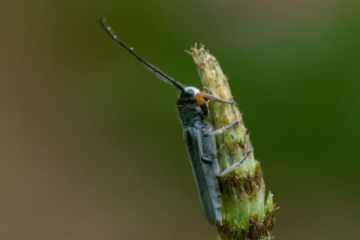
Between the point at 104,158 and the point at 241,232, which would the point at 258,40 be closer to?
the point at 104,158

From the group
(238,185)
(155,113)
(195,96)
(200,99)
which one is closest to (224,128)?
(238,185)

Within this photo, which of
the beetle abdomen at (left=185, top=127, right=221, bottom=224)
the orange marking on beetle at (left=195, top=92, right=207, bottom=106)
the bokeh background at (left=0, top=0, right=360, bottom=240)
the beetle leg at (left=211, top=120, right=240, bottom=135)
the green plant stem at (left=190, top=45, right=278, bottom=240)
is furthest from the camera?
the bokeh background at (left=0, top=0, right=360, bottom=240)

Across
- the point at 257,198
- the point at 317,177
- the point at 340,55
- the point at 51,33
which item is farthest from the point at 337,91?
the point at 257,198

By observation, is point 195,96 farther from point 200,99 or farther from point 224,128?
point 224,128

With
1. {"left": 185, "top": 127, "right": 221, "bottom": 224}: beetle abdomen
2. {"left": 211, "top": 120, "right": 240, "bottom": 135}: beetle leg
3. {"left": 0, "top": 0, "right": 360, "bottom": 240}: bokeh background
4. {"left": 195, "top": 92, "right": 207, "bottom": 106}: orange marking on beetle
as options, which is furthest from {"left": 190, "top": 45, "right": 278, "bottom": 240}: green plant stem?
{"left": 0, "top": 0, "right": 360, "bottom": 240}: bokeh background

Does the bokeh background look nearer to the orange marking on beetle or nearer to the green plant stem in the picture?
the orange marking on beetle
